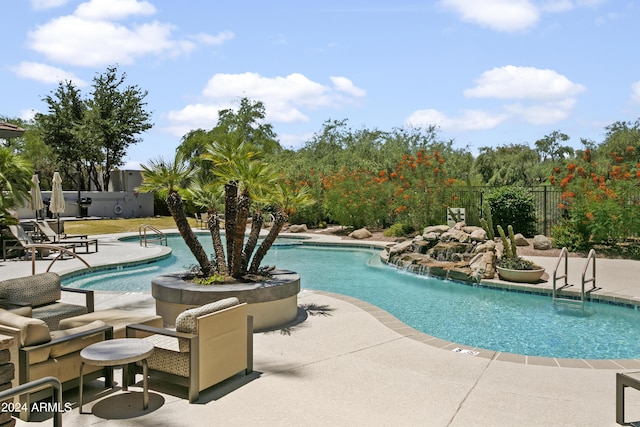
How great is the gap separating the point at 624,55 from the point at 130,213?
29120 millimetres

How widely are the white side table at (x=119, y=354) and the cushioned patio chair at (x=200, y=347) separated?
0.19m

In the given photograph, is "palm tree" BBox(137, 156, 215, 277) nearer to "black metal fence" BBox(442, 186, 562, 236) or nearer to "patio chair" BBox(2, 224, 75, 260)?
"patio chair" BBox(2, 224, 75, 260)

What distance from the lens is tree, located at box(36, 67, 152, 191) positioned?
112 ft

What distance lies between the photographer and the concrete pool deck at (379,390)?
3.98 meters

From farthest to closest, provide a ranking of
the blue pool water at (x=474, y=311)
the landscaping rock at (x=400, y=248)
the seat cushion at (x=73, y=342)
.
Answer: the landscaping rock at (x=400, y=248) → the blue pool water at (x=474, y=311) → the seat cushion at (x=73, y=342)

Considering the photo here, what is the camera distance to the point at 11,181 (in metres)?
15.1

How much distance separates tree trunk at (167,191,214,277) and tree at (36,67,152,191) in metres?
29.4

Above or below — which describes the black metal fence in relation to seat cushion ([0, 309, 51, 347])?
above

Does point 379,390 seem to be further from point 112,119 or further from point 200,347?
point 112,119

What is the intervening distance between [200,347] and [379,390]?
1.68 meters

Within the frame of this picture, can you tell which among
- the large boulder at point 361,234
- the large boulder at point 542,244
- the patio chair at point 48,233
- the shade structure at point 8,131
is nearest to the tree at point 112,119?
the patio chair at point 48,233

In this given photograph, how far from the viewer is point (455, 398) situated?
4.39 metres

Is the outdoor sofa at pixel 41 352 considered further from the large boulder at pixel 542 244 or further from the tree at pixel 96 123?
the tree at pixel 96 123

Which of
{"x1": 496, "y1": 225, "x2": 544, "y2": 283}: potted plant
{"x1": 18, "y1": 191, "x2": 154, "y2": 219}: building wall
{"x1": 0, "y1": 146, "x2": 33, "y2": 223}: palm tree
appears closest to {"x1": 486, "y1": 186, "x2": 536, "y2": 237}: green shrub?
{"x1": 496, "y1": 225, "x2": 544, "y2": 283}: potted plant
